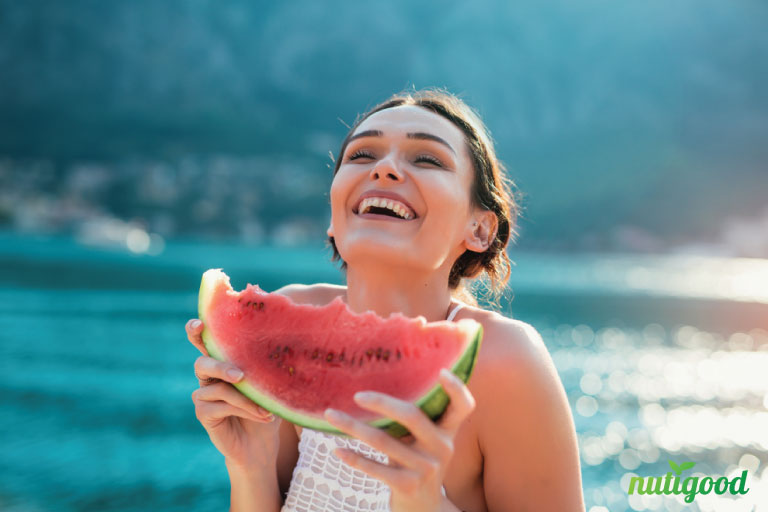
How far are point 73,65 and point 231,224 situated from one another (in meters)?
39.9

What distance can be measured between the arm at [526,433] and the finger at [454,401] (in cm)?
65

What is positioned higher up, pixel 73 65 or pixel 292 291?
pixel 73 65

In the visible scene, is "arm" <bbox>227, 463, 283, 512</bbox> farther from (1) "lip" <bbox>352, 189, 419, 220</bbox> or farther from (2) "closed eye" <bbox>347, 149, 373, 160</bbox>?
(2) "closed eye" <bbox>347, 149, 373, 160</bbox>

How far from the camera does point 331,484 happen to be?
199cm

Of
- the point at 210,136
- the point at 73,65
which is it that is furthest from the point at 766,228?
the point at 73,65

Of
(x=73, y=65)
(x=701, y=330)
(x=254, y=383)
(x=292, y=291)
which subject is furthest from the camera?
(x=73, y=65)

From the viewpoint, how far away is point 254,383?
1523mm

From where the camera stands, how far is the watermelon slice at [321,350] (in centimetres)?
137

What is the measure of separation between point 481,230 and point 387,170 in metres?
0.55

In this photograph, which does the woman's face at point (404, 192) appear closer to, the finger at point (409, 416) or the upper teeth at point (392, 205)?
the upper teeth at point (392, 205)

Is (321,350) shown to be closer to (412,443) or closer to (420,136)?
(412,443)

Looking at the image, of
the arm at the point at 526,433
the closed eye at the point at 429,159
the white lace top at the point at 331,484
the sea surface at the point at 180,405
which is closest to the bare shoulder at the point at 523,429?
the arm at the point at 526,433

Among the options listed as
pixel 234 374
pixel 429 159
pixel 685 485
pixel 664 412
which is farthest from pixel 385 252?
pixel 664 412

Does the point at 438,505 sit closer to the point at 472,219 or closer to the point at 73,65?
the point at 472,219
